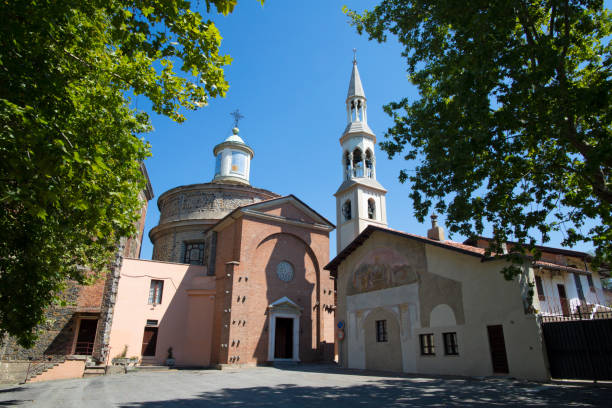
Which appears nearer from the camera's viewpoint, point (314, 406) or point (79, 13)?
point (79, 13)

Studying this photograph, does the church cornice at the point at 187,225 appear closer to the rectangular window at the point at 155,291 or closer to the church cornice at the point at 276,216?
the church cornice at the point at 276,216

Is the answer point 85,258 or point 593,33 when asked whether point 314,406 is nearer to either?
point 85,258

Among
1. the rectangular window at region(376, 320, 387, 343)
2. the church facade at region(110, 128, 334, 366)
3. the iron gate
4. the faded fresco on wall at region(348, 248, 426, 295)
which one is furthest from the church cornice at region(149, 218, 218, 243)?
the iron gate

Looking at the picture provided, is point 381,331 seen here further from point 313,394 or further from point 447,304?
point 313,394

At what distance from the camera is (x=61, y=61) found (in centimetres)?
666

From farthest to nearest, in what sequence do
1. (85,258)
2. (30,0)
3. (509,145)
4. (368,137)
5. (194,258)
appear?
1. (368,137)
2. (194,258)
3. (85,258)
4. (509,145)
5. (30,0)

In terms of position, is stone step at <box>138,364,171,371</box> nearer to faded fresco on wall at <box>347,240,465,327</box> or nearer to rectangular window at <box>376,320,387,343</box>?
faded fresco on wall at <box>347,240,465,327</box>

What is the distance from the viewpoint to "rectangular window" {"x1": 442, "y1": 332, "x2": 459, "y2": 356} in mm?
15784

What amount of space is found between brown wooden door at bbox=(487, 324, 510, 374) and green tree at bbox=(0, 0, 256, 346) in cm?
1352

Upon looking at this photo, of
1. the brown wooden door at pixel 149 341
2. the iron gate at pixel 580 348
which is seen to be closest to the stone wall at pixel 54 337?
the brown wooden door at pixel 149 341

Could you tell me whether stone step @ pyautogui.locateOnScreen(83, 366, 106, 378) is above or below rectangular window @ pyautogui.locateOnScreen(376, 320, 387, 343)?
below

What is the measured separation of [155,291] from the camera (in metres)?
22.5

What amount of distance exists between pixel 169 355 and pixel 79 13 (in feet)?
65.8

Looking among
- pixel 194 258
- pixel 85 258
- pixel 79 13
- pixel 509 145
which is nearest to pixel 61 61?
pixel 79 13
